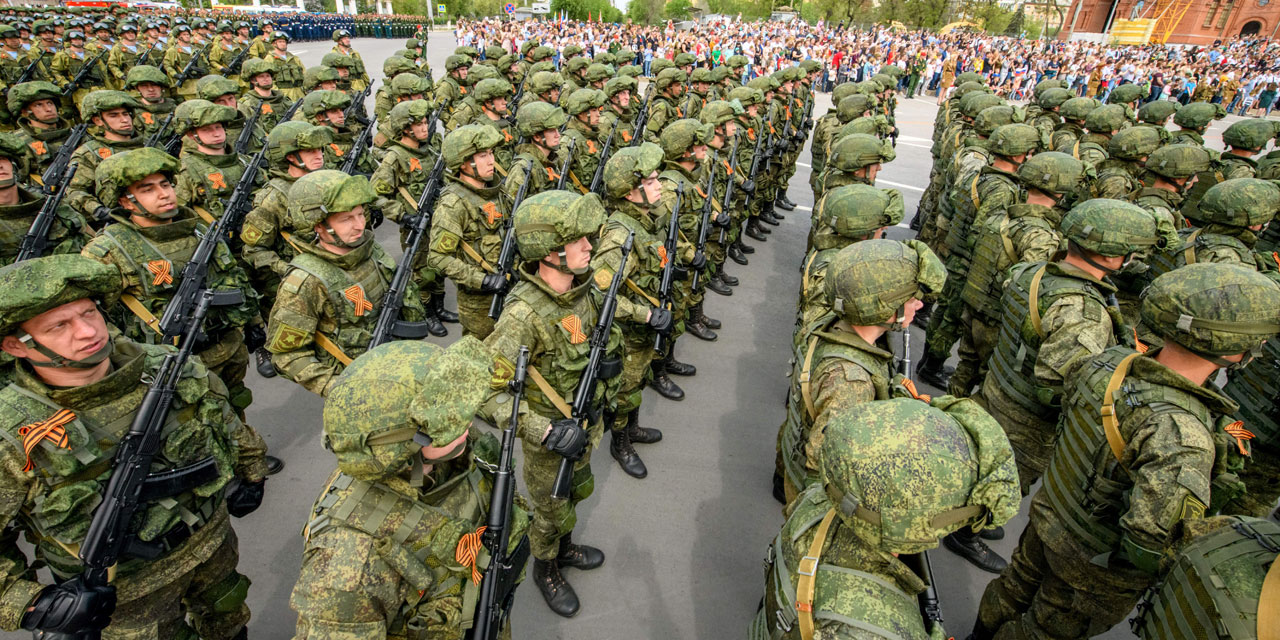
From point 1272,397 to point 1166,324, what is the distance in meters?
2.30

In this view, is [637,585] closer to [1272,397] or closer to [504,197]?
[504,197]

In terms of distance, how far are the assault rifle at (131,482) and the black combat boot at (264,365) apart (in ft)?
12.1

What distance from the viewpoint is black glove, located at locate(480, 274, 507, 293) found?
4.82m

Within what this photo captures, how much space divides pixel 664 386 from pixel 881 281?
3387 millimetres

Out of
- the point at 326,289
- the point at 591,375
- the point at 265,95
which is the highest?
the point at 265,95

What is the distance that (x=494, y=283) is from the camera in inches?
190

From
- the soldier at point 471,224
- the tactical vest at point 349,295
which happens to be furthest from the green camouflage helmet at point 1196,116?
the tactical vest at point 349,295

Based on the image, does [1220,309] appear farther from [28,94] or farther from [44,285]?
[28,94]

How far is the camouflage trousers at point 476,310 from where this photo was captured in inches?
212

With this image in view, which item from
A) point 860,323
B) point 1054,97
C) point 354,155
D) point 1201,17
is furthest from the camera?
point 1201,17

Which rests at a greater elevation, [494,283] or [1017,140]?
[1017,140]

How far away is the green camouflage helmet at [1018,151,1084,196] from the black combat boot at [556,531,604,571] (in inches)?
187

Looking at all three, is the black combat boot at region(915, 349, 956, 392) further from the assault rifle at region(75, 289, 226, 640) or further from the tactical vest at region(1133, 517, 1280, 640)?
the assault rifle at region(75, 289, 226, 640)

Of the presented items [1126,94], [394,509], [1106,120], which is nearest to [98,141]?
[394,509]
